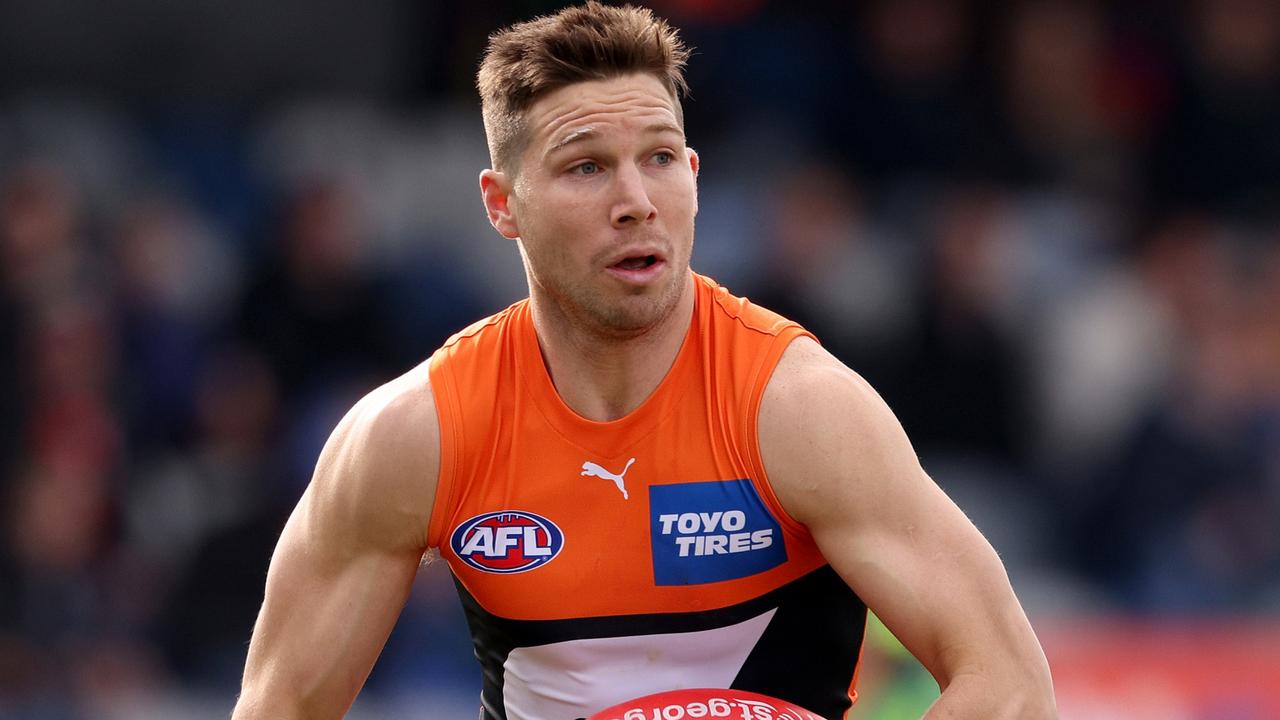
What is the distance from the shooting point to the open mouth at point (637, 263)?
4680 millimetres

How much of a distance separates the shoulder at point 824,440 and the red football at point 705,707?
44 centimetres

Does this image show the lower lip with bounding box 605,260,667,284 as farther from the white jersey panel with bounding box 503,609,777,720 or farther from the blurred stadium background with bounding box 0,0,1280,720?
the blurred stadium background with bounding box 0,0,1280,720

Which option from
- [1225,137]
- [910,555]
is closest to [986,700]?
[910,555]

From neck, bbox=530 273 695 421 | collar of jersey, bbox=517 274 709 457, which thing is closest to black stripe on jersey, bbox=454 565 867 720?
collar of jersey, bbox=517 274 709 457

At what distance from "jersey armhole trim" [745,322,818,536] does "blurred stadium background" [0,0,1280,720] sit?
13.3ft

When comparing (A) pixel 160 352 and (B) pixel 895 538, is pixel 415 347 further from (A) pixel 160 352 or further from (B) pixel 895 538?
(B) pixel 895 538

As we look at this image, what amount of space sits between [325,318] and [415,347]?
56cm

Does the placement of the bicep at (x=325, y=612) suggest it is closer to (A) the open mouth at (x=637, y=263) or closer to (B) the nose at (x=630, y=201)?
(A) the open mouth at (x=637, y=263)

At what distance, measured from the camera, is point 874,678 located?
779cm

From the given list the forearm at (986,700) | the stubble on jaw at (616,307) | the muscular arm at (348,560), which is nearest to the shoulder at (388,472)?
the muscular arm at (348,560)

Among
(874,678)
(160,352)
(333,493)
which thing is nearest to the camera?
(333,493)

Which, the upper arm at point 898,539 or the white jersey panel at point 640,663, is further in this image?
the white jersey panel at point 640,663

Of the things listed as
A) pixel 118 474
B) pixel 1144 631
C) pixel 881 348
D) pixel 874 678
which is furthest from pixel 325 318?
pixel 1144 631

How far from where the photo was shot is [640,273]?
4656mm
